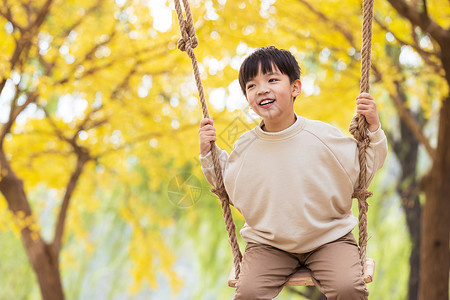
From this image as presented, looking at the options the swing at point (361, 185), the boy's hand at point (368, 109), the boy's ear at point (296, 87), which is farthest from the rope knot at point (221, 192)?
the boy's hand at point (368, 109)

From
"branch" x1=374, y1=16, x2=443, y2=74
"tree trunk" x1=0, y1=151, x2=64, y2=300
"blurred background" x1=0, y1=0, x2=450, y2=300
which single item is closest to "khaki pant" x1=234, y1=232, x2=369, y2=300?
"blurred background" x1=0, y1=0, x2=450, y2=300

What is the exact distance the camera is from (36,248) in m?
3.78

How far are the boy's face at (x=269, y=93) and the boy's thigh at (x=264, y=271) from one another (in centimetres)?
37

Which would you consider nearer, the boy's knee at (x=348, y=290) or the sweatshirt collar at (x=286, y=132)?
the boy's knee at (x=348, y=290)

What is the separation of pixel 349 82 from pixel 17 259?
436 centimetres

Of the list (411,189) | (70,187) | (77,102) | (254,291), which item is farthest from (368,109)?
(411,189)

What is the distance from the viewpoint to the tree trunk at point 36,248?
3.61 metres

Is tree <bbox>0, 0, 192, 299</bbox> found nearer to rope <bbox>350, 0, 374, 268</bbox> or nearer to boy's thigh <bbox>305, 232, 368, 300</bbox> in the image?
rope <bbox>350, 0, 374, 268</bbox>

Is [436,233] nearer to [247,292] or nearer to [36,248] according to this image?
[247,292]

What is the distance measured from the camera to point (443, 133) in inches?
126

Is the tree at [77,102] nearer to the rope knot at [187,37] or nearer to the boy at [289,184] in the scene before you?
the rope knot at [187,37]

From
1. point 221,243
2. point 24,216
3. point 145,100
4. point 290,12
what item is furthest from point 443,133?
point 221,243

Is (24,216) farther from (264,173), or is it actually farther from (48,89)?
(264,173)

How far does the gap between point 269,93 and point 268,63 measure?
8cm
